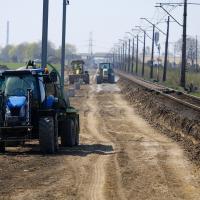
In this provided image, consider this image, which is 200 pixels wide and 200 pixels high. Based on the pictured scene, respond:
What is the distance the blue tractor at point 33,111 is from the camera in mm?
16844

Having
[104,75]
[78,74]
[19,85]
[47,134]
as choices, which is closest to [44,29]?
[19,85]

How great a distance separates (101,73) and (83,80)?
10.8ft

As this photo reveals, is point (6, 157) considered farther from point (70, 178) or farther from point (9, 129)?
point (70, 178)

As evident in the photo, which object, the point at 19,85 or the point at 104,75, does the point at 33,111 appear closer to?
the point at 19,85

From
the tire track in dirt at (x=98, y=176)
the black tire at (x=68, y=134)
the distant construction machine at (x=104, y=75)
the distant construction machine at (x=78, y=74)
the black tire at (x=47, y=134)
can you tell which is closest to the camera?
the tire track in dirt at (x=98, y=176)

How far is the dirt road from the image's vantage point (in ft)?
37.4

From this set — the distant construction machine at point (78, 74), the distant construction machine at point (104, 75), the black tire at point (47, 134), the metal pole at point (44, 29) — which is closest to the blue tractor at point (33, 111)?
the black tire at point (47, 134)

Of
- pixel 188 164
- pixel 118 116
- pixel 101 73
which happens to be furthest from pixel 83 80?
pixel 188 164

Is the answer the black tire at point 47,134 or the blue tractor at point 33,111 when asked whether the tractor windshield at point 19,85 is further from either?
the black tire at point 47,134

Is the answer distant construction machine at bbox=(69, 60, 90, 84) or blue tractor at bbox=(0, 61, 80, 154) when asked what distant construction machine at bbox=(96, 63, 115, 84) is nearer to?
distant construction machine at bbox=(69, 60, 90, 84)

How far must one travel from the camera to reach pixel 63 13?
126 feet

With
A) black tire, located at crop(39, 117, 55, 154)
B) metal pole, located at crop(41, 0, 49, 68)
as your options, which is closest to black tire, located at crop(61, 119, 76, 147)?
black tire, located at crop(39, 117, 55, 154)

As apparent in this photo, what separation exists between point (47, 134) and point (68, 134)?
2080 millimetres

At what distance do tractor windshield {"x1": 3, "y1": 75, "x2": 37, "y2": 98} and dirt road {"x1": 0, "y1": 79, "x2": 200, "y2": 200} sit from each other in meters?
1.57
